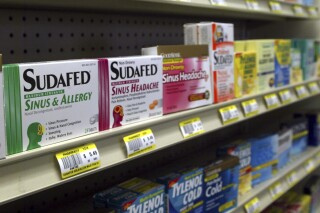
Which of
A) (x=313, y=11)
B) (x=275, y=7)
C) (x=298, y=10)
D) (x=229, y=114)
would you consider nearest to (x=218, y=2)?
(x=229, y=114)

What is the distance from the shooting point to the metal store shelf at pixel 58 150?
0.72 metres

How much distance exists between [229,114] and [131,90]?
0.53 metres

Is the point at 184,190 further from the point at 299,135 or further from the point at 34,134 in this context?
the point at 299,135

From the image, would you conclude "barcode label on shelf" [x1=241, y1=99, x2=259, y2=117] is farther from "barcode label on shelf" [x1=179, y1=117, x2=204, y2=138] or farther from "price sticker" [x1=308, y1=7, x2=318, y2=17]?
"price sticker" [x1=308, y1=7, x2=318, y2=17]

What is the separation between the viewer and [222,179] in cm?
144

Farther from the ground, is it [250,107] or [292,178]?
[250,107]

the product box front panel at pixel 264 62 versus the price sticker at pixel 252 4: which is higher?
the price sticker at pixel 252 4

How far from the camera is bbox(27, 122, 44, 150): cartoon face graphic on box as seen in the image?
29.9 inches

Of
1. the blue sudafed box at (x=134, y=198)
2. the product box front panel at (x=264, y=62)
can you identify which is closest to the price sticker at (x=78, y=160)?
the blue sudafed box at (x=134, y=198)

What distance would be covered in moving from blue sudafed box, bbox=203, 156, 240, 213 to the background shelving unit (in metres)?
0.14

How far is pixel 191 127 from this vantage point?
3.90 ft

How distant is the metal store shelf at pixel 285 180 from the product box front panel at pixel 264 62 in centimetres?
48

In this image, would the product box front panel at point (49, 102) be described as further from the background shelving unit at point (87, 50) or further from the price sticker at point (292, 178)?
the price sticker at point (292, 178)

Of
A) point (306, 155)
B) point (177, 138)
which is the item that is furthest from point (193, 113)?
point (306, 155)
